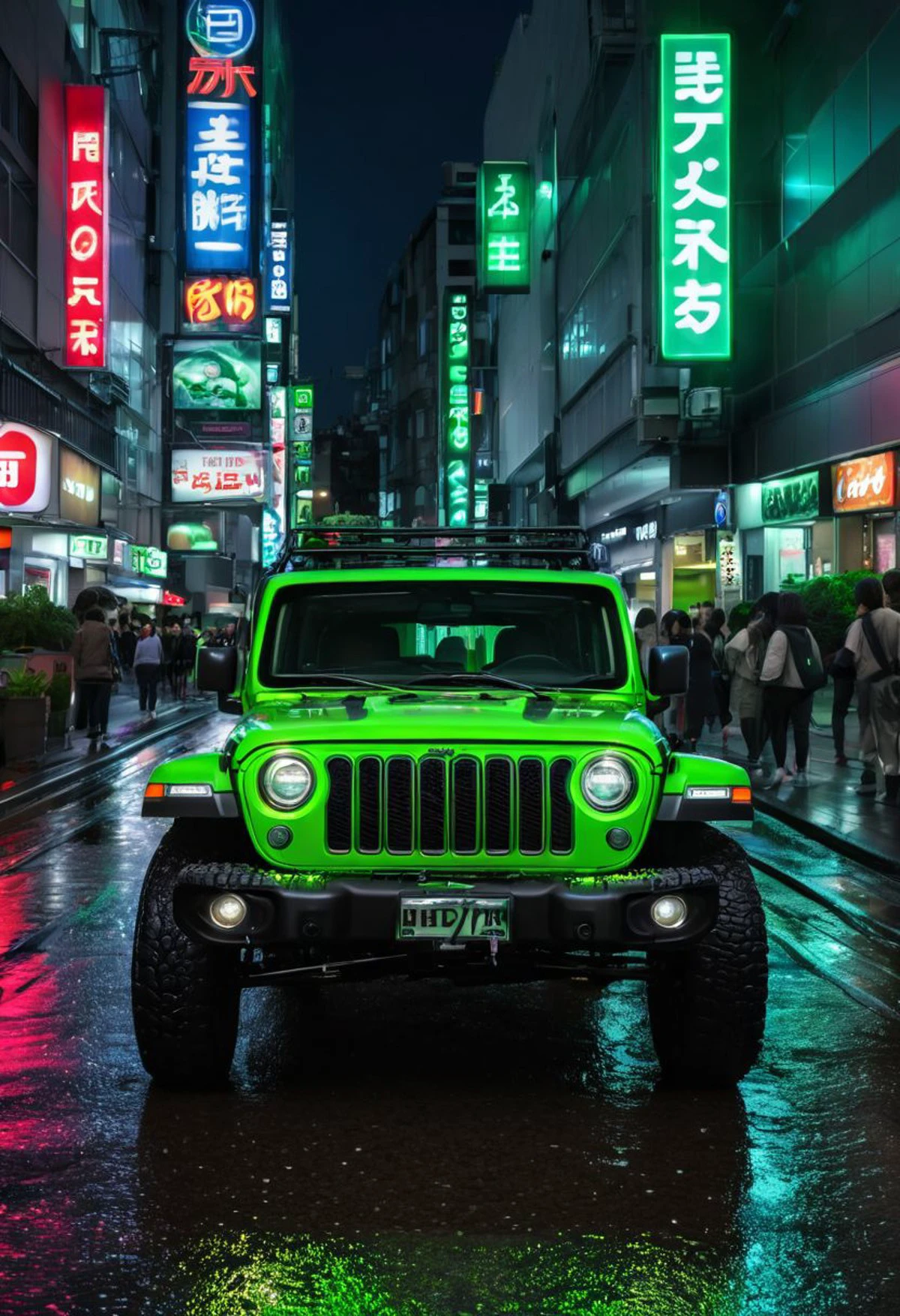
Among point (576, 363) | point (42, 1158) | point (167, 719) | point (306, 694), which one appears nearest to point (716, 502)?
point (167, 719)

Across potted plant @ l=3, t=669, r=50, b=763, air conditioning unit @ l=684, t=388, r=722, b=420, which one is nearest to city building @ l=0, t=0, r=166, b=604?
potted plant @ l=3, t=669, r=50, b=763

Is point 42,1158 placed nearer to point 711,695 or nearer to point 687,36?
point 711,695

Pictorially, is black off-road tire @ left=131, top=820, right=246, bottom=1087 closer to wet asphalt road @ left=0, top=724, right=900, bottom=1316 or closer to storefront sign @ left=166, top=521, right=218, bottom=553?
wet asphalt road @ left=0, top=724, right=900, bottom=1316

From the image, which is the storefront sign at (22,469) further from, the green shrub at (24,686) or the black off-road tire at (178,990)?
the black off-road tire at (178,990)

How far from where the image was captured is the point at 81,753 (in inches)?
877

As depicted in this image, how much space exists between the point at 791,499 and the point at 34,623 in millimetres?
12297

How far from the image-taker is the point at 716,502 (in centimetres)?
3344

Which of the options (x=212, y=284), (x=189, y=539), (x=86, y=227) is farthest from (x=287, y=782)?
(x=189, y=539)

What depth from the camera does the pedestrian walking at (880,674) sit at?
14.9m

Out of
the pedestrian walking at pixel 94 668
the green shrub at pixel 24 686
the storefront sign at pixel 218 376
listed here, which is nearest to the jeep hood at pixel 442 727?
the green shrub at pixel 24 686

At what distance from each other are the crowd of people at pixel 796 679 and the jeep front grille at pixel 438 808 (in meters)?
9.23

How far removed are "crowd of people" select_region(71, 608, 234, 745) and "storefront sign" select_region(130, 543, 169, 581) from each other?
8.97 ft

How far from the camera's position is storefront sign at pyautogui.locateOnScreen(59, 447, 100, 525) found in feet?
106

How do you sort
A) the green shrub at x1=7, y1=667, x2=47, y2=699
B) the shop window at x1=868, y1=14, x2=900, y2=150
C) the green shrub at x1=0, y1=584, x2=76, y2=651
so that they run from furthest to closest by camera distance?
the green shrub at x1=0, y1=584, x2=76, y2=651, the shop window at x1=868, y1=14, x2=900, y2=150, the green shrub at x1=7, y1=667, x2=47, y2=699
